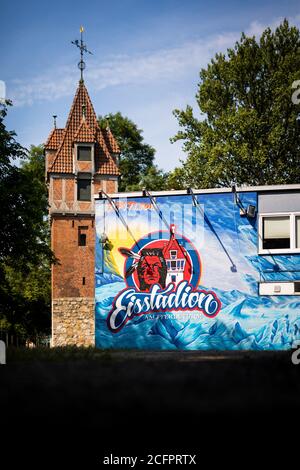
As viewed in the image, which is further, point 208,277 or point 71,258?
point 71,258

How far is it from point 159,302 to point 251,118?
20.2 m

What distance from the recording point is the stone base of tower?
1897 inches

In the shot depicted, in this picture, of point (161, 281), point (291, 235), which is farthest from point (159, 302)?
point (291, 235)

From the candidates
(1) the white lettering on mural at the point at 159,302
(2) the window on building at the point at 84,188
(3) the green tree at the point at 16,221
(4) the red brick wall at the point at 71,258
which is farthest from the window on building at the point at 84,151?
(1) the white lettering on mural at the point at 159,302

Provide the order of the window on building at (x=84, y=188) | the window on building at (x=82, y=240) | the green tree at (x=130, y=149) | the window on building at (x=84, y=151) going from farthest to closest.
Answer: the green tree at (x=130, y=149) < the window on building at (x=84, y=151) < the window on building at (x=84, y=188) < the window on building at (x=82, y=240)

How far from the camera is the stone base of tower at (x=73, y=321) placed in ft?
158

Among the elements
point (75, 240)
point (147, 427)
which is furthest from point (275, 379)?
point (75, 240)

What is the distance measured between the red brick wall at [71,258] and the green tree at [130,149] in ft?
27.5

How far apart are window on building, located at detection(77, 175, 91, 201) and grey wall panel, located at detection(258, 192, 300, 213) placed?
93.7 ft

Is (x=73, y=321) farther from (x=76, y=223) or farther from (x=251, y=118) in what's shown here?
(x=251, y=118)

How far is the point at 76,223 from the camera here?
49125 mm

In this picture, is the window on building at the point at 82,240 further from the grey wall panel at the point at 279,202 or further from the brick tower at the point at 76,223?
the grey wall panel at the point at 279,202

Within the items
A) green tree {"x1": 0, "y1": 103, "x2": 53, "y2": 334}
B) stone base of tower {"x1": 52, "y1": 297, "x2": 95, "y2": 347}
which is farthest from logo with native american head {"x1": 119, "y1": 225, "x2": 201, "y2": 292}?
stone base of tower {"x1": 52, "y1": 297, "x2": 95, "y2": 347}
